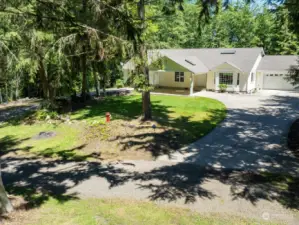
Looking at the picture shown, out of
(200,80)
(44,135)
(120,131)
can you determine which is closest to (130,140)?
(120,131)

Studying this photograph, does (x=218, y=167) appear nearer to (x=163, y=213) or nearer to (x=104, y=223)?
(x=163, y=213)

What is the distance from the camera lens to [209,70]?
2566 cm

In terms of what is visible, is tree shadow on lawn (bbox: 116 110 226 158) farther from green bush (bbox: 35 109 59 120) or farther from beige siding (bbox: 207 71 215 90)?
beige siding (bbox: 207 71 215 90)

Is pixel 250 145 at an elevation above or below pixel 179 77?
below

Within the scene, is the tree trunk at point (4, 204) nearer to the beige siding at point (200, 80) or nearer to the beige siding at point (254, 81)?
the beige siding at point (254, 81)

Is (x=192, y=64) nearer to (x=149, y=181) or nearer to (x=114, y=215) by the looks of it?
(x=149, y=181)

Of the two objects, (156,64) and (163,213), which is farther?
(156,64)

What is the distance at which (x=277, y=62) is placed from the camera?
27.5 meters

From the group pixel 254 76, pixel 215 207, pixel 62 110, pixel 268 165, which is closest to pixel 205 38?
pixel 254 76

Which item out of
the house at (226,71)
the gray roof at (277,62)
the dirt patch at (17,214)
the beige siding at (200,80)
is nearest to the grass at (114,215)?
the dirt patch at (17,214)

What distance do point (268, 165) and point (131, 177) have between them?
4.70 metres

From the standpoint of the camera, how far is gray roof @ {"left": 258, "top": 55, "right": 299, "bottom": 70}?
87.4 feet

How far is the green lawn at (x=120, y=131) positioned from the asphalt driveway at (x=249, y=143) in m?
0.77

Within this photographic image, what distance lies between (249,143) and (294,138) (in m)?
2.23
